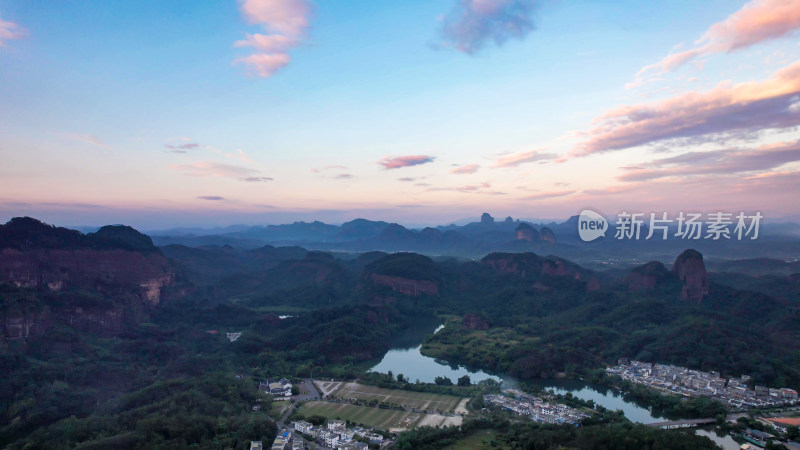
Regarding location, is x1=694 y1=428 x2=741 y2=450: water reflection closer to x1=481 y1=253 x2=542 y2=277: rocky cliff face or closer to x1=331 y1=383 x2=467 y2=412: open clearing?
x1=331 y1=383 x2=467 y2=412: open clearing

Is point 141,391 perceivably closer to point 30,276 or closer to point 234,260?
point 30,276

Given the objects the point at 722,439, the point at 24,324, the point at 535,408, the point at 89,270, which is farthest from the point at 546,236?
the point at 24,324

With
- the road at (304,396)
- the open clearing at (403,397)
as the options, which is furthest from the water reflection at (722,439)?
the road at (304,396)

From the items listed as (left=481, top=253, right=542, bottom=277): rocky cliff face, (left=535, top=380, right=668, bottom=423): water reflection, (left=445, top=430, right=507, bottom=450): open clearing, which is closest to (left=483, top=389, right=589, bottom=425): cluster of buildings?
(left=445, top=430, right=507, bottom=450): open clearing

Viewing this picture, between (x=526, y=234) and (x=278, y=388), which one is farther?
(x=526, y=234)

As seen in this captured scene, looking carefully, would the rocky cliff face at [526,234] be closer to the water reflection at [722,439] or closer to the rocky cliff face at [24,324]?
the water reflection at [722,439]

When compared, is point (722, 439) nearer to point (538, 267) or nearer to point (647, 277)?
point (647, 277)
